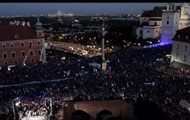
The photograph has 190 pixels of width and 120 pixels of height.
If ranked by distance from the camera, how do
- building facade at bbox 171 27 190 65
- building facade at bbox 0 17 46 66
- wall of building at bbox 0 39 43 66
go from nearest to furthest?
building facade at bbox 171 27 190 65
wall of building at bbox 0 39 43 66
building facade at bbox 0 17 46 66

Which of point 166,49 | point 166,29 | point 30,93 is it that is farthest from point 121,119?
point 166,29

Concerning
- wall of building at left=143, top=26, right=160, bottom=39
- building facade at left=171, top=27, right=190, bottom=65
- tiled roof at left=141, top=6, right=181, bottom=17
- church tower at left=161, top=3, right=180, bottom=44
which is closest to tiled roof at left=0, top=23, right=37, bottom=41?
building facade at left=171, top=27, right=190, bottom=65

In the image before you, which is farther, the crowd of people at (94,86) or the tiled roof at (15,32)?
the tiled roof at (15,32)

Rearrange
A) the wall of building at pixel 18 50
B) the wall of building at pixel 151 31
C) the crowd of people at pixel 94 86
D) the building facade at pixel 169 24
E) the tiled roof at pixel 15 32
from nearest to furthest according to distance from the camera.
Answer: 1. the crowd of people at pixel 94 86
2. the wall of building at pixel 18 50
3. the tiled roof at pixel 15 32
4. the building facade at pixel 169 24
5. the wall of building at pixel 151 31

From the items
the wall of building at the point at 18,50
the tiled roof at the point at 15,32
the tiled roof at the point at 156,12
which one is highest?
the tiled roof at the point at 156,12

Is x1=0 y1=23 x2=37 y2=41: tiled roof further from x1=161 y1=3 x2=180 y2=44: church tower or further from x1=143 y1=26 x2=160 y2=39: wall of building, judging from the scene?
x1=143 y1=26 x2=160 y2=39: wall of building

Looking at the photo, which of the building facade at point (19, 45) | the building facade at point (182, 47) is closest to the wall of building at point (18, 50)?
the building facade at point (19, 45)

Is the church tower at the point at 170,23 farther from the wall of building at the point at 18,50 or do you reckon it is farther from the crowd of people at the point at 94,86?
the crowd of people at the point at 94,86
